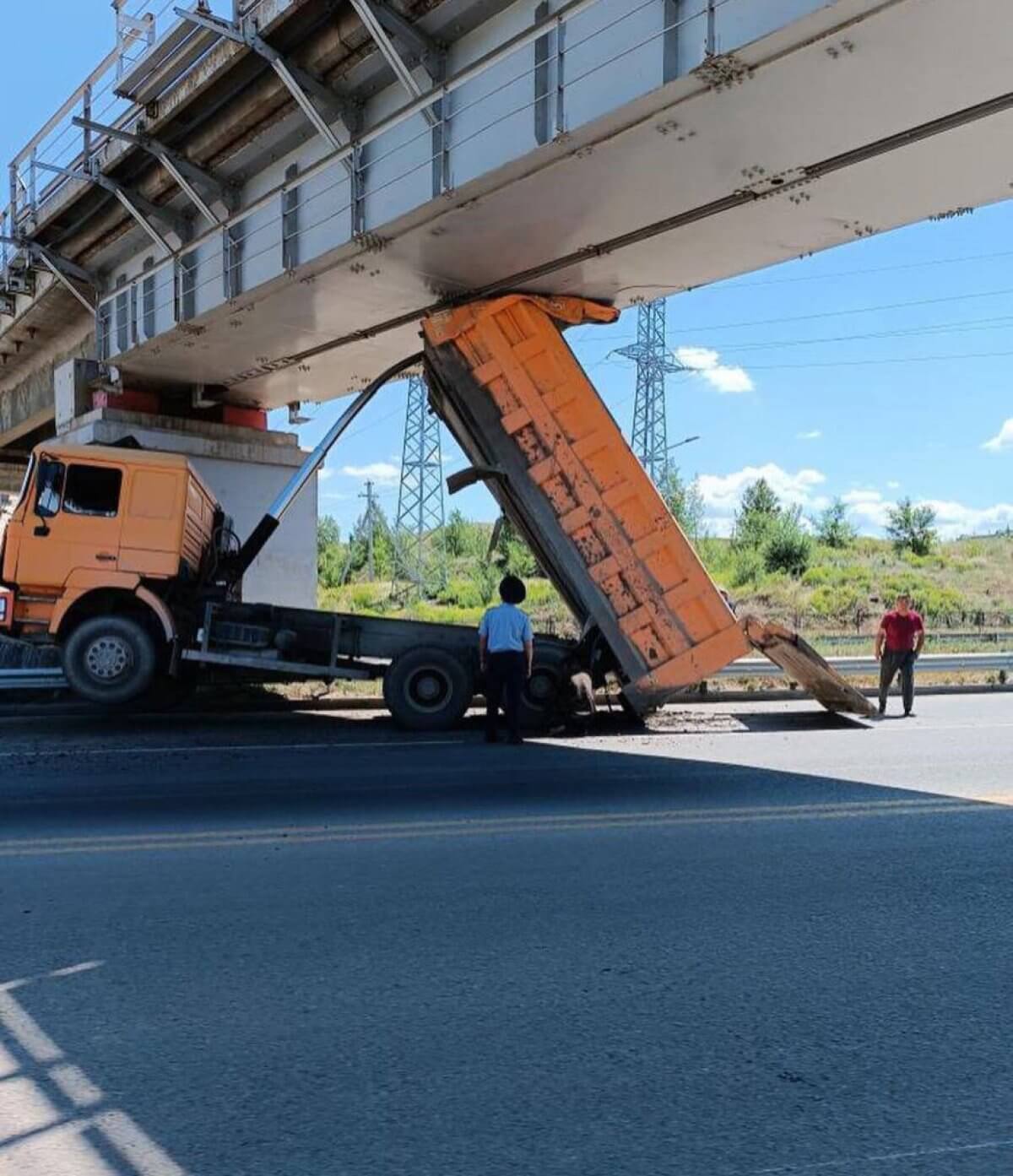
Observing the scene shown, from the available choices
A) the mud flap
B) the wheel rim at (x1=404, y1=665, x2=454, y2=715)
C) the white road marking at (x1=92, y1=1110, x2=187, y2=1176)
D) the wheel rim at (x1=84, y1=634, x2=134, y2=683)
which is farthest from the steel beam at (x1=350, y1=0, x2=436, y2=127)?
the white road marking at (x1=92, y1=1110, x2=187, y2=1176)

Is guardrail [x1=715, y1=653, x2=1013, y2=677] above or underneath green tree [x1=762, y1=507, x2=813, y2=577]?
underneath

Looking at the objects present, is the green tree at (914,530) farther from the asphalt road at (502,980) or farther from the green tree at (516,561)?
the asphalt road at (502,980)

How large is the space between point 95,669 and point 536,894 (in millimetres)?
7008

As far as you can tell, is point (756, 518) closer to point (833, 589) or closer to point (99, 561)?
point (833, 589)

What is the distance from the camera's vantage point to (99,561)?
1089 cm

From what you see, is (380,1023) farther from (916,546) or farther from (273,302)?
(916,546)

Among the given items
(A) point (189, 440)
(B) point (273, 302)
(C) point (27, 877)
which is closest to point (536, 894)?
(C) point (27, 877)

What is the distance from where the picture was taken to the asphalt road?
2904 millimetres

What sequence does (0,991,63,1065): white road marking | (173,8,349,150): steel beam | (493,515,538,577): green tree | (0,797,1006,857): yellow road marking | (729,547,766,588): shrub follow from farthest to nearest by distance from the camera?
1. (729,547,766,588): shrub
2. (493,515,538,577): green tree
3. (173,8,349,150): steel beam
4. (0,797,1006,857): yellow road marking
5. (0,991,63,1065): white road marking

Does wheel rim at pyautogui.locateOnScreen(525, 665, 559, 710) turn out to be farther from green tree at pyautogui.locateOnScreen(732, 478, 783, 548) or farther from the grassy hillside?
green tree at pyautogui.locateOnScreen(732, 478, 783, 548)

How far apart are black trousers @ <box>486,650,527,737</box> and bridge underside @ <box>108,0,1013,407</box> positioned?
4.00 meters

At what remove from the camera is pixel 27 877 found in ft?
17.1

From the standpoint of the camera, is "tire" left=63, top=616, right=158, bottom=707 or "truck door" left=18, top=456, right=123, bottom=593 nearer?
"tire" left=63, top=616, right=158, bottom=707

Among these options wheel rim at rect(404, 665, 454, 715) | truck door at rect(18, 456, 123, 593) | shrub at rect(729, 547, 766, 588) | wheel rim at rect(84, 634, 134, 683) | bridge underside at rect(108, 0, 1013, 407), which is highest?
bridge underside at rect(108, 0, 1013, 407)
